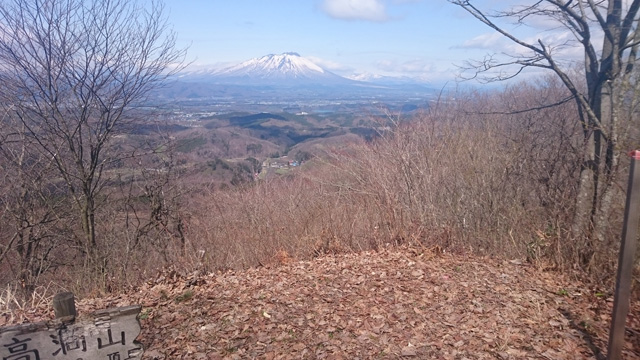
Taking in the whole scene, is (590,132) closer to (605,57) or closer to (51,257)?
(605,57)

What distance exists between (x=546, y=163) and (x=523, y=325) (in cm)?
438

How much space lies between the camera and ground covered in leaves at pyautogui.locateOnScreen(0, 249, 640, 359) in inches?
136

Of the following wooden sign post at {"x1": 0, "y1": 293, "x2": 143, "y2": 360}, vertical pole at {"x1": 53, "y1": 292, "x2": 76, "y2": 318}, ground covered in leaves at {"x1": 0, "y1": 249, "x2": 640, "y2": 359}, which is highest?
vertical pole at {"x1": 53, "y1": 292, "x2": 76, "y2": 318}

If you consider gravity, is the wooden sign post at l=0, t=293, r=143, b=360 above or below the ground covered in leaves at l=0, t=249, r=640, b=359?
above

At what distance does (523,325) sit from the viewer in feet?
12.3

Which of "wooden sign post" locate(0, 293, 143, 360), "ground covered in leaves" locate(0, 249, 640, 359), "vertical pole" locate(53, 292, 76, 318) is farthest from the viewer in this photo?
"ground covered in leaves" locate(0, 249, 640, 359)

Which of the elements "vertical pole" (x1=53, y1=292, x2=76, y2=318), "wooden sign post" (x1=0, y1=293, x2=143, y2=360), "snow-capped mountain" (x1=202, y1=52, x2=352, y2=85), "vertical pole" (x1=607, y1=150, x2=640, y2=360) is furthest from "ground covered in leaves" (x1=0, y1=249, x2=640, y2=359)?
"snow-capped mountain" (x1=202, y1=52, x2=352, y2=85)

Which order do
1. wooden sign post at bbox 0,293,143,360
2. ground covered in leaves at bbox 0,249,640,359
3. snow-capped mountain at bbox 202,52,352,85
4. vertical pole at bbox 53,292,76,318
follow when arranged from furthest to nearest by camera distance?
snow-capped mountain at bbox 202,52,352,85, ground covered in leaves at bbox 0,249,640,359, vertical pole at bbox 53,292,76,318, wooden sign post at bbox 0,293,143,360

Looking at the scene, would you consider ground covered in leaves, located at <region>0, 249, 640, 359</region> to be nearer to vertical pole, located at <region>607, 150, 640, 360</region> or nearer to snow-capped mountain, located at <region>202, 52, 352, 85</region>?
vertical pole, located at <region>607, 150, 640, 360</region>

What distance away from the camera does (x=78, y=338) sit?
2.72 meters

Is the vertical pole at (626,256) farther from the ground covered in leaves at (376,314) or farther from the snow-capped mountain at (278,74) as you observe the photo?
the snow-capped mountain at (278,74)

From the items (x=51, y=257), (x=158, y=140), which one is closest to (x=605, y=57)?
(x=158, y=140)

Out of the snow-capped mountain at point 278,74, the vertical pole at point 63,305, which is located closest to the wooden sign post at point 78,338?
the vertical pole at point 63,305

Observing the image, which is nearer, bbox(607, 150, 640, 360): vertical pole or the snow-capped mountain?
bbox(607, 150, 640, 360): vertical pole
